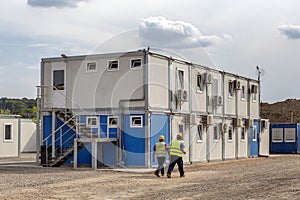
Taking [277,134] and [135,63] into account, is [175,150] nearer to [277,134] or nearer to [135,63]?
[135,63]

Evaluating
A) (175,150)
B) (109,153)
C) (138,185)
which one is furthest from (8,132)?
(138,185)

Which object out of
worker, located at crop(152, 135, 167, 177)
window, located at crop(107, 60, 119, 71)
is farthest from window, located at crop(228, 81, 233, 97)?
worker, located at crop(152, 135, 167, 177)

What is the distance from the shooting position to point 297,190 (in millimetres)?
16609

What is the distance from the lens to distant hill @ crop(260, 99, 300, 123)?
65125 millimetres

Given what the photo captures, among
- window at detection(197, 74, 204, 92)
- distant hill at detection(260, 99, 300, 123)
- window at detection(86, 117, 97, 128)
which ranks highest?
window at detection(197, 74, 204, 92)

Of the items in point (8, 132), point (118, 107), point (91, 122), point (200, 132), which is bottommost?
point (8, 132)

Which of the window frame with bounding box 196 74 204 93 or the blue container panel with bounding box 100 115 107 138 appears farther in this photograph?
the window frame with bounding box 196 74 204 93

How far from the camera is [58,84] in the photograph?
29.5 metres

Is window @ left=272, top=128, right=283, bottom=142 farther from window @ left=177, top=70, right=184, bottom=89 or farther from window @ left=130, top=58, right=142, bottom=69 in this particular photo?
window @ left=130, top=58, right=142, bottom=69

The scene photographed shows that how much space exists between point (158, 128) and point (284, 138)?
869 inches

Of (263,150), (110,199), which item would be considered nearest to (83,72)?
(110,199)

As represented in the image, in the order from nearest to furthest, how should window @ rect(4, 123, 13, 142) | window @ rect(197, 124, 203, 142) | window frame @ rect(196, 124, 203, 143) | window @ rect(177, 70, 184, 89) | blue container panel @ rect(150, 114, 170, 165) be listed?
blue container panel @ rect(150, 114, 170, 165), window @ rect(177, 70, 184, 89), window frame @ rect(196, 124, 203, 143), window @ rect(197, 124, 203, 142), window @ rect(4, 123, 13, 142)

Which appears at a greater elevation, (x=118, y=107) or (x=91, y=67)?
(x=91, y=67)

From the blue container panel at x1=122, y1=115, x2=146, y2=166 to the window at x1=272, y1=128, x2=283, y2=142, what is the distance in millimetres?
22674
